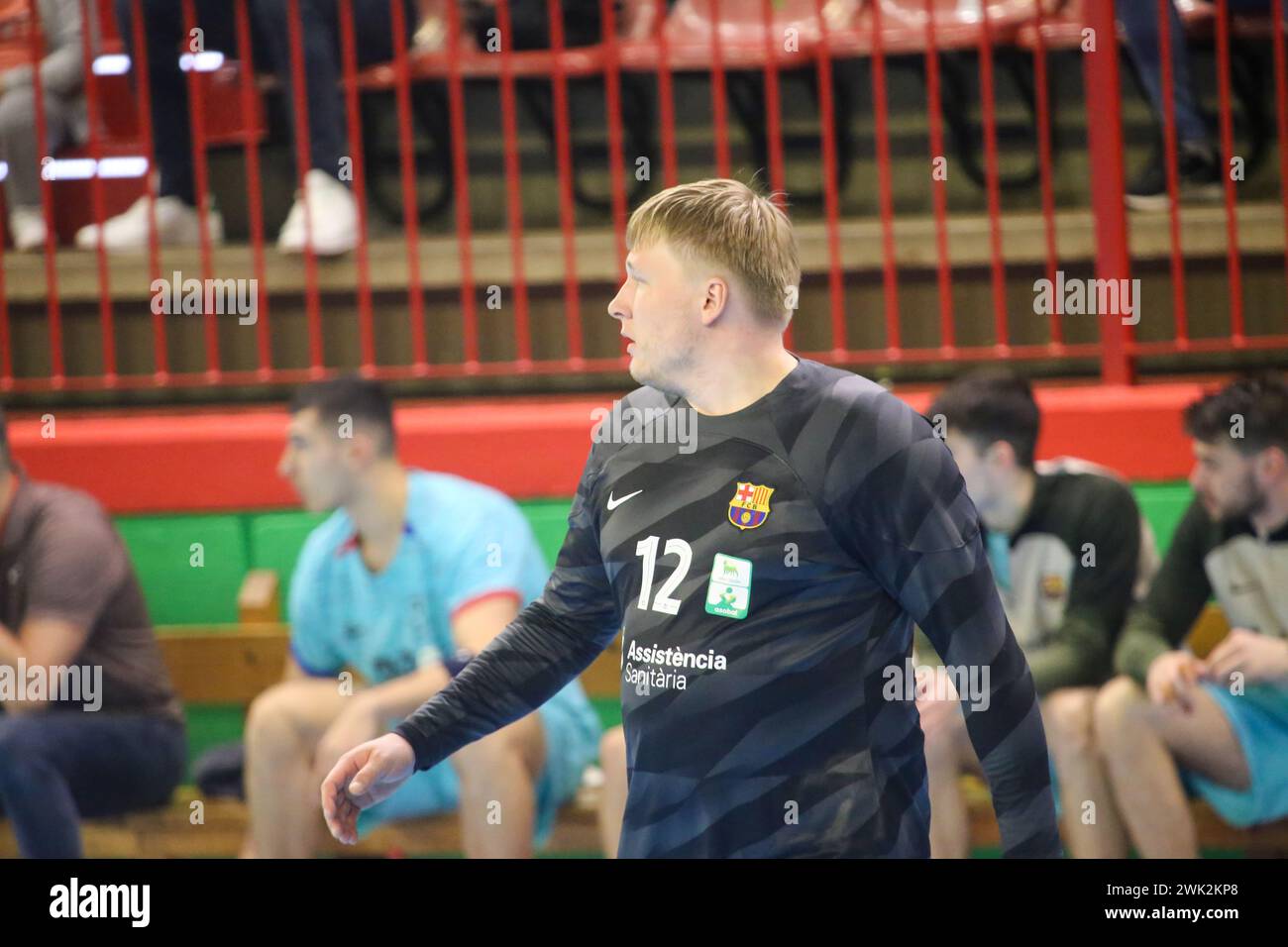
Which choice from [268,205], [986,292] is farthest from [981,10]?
[268,205]

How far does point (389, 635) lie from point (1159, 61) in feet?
8.14

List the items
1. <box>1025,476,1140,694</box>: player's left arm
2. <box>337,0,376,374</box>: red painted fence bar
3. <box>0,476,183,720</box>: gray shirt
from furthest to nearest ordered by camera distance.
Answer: <box>337,0,376,374</box>: red painted fence bar, <box>0,476,183,720</box>: gray shirt, <box>1025,476,1140,694</box>: player's left arm

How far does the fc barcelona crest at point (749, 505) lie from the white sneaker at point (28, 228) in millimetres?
3335

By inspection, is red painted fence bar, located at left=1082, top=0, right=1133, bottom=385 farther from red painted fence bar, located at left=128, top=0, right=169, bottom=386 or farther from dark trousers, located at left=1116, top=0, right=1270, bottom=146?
red painted fence bar, located at left=128, top=0, right=169, bottom=386

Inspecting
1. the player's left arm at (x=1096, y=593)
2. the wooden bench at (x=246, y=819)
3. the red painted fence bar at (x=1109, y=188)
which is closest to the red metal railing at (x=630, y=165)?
the red painted fence bar at (x=1109, y=188)

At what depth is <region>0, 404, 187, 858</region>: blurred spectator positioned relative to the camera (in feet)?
11.5

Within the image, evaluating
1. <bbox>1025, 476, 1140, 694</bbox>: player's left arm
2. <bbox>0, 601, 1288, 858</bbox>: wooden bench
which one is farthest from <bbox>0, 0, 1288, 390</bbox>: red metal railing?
<bbox>0, 601, 1288, 858</bbox>: wooden bench

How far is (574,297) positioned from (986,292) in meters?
1.15

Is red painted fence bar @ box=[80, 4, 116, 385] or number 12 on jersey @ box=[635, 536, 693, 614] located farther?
red painted fence bar @ box=[80, 4, 116, 385]

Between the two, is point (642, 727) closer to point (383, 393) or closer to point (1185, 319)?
point (383, 393)

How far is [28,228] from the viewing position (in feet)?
15.3

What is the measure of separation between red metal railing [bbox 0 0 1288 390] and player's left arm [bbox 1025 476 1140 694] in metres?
0.61

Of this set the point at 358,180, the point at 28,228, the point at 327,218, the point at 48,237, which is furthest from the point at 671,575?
the point at 28,228

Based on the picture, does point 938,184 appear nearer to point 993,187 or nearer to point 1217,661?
point 993,187
